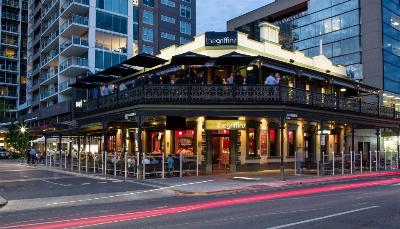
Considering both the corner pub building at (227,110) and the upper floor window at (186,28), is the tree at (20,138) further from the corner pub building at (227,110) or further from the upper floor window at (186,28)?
the upper floor window at (186,28)

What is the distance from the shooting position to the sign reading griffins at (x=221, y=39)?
2836 cm

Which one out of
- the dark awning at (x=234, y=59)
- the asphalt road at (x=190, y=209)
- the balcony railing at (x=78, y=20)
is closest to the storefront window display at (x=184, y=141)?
→ the dark awning at (x=234, y=59)

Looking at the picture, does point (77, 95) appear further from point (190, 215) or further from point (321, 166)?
point (190, 215)

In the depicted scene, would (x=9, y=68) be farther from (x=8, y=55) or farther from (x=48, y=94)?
(x=48, y=94)

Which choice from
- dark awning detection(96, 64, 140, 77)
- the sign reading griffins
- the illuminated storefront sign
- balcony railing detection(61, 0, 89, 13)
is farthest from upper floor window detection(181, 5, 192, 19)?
the illuminated storefront sign

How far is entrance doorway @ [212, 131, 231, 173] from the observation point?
30.0 metres

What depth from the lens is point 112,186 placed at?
20828 millimetres

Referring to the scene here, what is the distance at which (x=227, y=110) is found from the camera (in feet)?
81.7

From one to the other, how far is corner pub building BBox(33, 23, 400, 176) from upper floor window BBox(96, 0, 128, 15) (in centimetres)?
2812

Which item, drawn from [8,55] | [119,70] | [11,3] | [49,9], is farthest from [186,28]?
[119,70]

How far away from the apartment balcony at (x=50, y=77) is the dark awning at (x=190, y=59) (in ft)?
152

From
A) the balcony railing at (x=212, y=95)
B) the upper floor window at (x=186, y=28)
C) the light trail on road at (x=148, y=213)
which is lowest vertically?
the light trail on road at (x=148, y=213)

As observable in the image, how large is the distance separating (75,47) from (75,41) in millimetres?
816

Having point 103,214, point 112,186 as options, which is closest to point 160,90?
point 112,186
